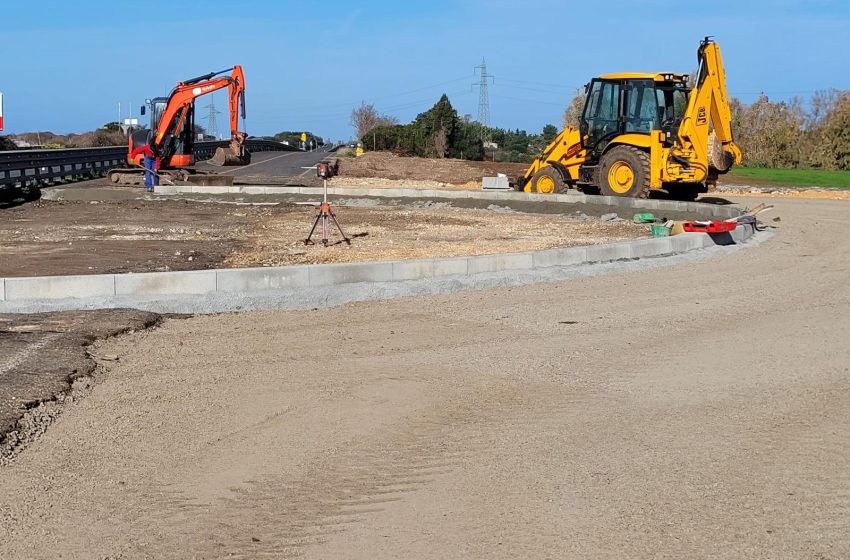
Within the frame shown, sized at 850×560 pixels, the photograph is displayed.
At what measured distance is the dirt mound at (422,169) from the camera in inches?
1625

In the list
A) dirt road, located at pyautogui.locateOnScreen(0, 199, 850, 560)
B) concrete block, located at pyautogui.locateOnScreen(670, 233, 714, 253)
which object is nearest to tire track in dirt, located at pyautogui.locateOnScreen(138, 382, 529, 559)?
dirt road, located at pyautogui.locateOnScreen(0, 199, 850, 560)

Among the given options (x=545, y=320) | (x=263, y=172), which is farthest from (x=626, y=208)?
(x=263, y=172)

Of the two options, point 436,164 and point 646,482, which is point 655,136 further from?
point 436,164

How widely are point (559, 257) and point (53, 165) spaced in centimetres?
2539

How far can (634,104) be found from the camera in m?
24.7

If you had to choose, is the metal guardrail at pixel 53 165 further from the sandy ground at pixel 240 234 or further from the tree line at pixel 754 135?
the tree line at pixel 754 135

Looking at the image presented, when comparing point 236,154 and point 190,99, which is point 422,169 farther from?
point 190,99

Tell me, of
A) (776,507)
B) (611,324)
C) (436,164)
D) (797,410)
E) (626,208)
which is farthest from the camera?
(436,164)

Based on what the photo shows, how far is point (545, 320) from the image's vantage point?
10836 millimetres

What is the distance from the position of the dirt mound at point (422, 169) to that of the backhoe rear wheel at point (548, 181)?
11.6 metres

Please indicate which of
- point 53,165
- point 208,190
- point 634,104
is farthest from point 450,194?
point 53,165

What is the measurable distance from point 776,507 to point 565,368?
333 centimetres

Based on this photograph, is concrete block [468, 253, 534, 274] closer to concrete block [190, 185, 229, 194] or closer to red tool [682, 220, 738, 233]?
red tool [682, 220, 738, 233]

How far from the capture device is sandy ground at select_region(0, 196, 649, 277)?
15.5 metres
